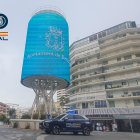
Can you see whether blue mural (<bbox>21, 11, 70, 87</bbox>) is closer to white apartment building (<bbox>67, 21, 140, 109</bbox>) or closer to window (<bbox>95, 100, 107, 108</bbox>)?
window (<bbox>95, 100, 107, 108</bbox>)

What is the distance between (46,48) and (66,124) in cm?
2713

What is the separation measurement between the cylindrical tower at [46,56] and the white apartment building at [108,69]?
32.6ft

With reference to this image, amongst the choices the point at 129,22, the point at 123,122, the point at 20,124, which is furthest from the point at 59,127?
the point at 129,22

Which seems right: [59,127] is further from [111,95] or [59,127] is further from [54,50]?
[111,95]

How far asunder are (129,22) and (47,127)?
4718 cm

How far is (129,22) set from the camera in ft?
188

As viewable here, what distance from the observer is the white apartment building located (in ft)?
161

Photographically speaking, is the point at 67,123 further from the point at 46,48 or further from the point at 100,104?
the point at 100,104

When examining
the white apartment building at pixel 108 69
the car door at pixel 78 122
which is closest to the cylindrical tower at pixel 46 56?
the white apartment building at pixel 108 69

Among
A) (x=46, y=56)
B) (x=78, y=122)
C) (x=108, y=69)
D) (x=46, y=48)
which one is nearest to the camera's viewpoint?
(x=78, y=122)

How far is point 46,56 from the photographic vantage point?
1670 inches

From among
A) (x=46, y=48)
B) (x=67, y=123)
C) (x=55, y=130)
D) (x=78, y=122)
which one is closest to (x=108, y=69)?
(x=46, y=48)

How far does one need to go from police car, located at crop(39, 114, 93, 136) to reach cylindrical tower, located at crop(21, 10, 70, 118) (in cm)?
2363

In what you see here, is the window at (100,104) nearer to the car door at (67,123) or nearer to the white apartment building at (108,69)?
the white apartment building at (108,69)
